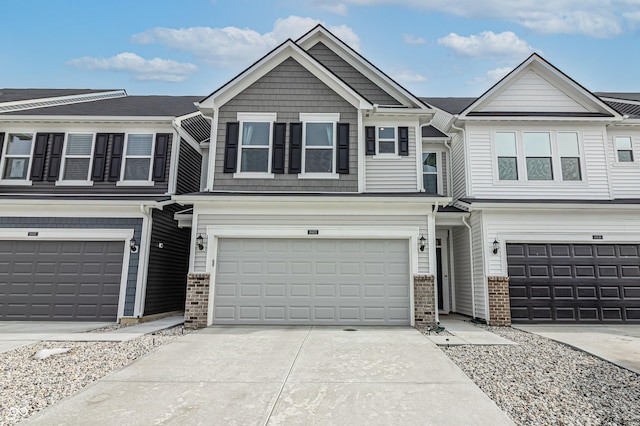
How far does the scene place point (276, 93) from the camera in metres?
10.1

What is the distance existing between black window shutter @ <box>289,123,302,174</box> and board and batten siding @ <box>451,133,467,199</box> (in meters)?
5.10

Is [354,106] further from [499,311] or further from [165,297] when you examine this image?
[165,297]

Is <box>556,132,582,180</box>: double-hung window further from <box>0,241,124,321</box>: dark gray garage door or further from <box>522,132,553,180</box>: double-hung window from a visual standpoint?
<box>0,241,124,321</box>: dark gray garage door

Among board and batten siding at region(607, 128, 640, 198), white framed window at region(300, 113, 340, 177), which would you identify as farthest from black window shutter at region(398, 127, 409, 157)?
board and batten siding at region(607, 128, 640, 198)

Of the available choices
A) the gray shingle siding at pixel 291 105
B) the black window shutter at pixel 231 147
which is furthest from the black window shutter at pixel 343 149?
the black window shutter at pixel 231 147

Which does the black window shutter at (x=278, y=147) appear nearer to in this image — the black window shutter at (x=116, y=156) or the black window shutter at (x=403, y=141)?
the black window shutter at (x=403, y=141)

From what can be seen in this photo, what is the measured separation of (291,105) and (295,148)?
4.24 feet

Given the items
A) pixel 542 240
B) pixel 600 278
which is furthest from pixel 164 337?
pixel 600 278

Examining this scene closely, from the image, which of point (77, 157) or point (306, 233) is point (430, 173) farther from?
point (77, 157)

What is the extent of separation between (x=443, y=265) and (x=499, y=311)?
9.39 ft

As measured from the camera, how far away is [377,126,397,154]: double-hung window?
1045 centimetres

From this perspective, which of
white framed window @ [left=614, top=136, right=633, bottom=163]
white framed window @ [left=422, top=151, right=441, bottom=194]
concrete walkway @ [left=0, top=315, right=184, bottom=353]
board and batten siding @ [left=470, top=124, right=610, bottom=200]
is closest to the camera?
concrete walkway @ [left=0, top=315, right=184, bottom=353]

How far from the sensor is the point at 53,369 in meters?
5.33

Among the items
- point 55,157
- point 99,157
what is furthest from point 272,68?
point 55,157
